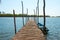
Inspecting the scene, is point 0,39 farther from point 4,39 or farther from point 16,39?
point 16,39

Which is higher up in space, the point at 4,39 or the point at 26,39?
the point at 26,39

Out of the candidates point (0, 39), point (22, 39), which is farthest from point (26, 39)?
point (0, 39)

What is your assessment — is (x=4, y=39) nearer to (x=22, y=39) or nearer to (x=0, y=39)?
(x=0, y=39)

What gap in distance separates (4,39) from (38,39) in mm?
19845

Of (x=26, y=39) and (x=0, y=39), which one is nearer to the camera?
(x=26, y=39)

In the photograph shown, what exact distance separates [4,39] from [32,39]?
64.2 ft

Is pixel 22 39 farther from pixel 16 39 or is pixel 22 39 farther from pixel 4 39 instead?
pixel 4 39

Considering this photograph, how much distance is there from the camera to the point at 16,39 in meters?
11.2

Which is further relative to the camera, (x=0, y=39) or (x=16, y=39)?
(x=0, y=39)

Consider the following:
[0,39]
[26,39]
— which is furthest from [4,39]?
[26,39]

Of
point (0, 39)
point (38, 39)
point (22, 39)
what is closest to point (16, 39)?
point (22, 39)

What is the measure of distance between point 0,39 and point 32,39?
19569mm

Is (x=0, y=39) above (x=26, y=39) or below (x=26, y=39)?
below

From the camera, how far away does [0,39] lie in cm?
3008
